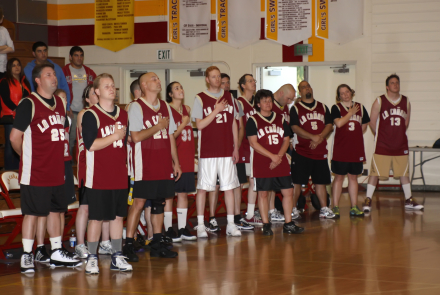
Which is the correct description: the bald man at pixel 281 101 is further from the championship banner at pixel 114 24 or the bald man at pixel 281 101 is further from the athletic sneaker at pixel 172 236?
the championship banner at pixel 114 24

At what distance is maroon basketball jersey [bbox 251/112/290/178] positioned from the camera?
688cm

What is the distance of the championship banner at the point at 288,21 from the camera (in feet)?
38.2

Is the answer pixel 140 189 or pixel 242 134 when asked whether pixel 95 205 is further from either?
pixel 242 134

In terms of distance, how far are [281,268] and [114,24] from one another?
8950mm

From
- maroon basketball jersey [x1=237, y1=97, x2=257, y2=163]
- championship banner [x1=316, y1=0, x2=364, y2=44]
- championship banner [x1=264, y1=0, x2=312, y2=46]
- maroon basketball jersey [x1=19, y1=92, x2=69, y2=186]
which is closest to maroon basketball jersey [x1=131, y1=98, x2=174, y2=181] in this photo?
maroon basketball jersey [x1=19, y1=92, x2=69, y2=186]

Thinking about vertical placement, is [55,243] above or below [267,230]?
above

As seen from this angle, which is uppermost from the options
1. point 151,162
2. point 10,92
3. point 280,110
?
point 10,92

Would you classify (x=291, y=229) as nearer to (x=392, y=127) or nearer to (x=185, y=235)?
(x=185, y=235)

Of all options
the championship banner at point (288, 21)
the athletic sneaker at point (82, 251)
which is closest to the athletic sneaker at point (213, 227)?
the athletic sneaker at point (82, 251)

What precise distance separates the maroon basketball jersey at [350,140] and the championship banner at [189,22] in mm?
4946

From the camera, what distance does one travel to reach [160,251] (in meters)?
5.74

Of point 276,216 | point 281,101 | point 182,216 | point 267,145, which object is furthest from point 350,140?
point 182,216

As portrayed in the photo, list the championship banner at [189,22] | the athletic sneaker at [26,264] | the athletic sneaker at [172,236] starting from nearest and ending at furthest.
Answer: the athletic sneaker at [26,264], the athletic sneaker at [172,236], the championship banner at [189,22]

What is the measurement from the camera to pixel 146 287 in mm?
4570
